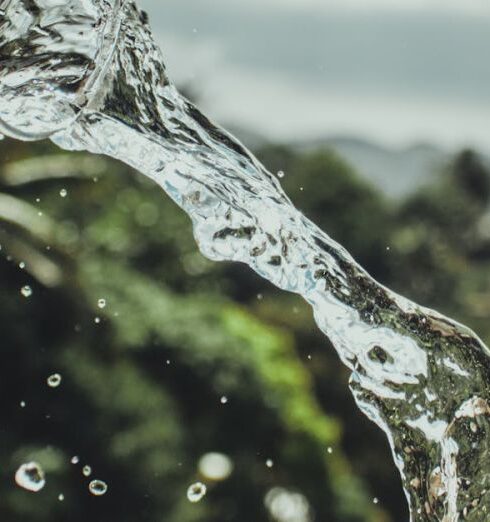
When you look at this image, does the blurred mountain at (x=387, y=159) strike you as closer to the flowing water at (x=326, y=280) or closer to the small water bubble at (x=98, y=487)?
the small water bubble at (x=98, y=487)

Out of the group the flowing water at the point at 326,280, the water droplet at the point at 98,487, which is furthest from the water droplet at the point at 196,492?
the flowing water at the point at 326,280

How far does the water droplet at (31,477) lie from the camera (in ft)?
13.7

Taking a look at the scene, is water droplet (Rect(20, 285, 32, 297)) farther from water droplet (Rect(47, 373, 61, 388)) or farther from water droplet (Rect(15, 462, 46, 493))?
water droplet (Rect(15, 462, 46, 493))

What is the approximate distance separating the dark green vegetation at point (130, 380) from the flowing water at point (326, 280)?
9.95 feet

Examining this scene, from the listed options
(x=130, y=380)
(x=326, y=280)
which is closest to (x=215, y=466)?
(x=130, y=380)

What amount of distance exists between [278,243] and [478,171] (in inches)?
409

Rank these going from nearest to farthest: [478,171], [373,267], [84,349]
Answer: [84,349], [373,267], [478,171]

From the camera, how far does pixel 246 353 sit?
4.46 m

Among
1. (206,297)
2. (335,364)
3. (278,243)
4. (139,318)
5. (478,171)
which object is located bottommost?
(478,171)

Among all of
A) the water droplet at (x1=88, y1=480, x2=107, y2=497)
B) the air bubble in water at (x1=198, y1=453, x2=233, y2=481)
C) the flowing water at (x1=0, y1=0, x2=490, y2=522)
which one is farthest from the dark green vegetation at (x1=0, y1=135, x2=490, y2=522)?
the flowing water at (x1=0, y1=0, x2=490, y2=522)

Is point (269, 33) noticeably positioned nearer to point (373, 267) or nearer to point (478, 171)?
point (478, 171)

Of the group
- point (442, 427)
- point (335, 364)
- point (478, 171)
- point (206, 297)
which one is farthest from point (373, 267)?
point (442, 427)

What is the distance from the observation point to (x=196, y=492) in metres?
4.20

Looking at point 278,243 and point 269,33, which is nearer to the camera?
point 278,243
